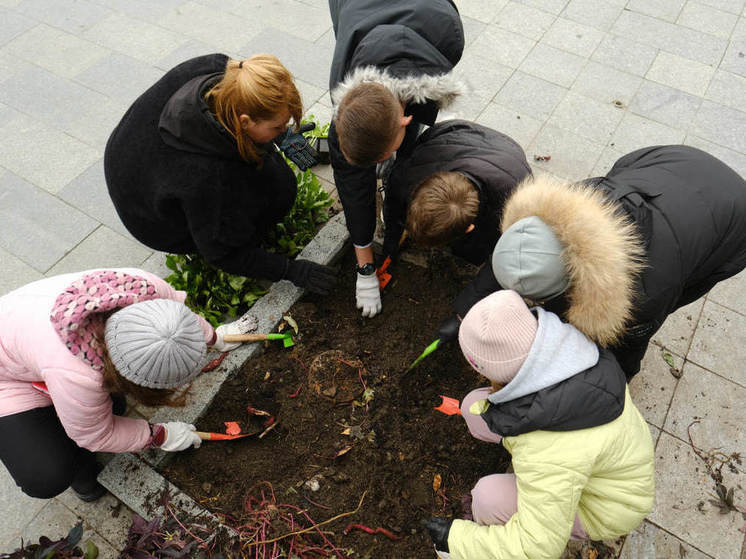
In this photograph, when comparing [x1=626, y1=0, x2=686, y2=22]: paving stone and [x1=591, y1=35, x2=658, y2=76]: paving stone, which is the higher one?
[x1=626, y1=0, x2=686, y2=22]: paving stone

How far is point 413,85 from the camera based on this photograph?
2334 mm

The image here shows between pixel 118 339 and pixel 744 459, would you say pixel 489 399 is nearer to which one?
pixel 118 339

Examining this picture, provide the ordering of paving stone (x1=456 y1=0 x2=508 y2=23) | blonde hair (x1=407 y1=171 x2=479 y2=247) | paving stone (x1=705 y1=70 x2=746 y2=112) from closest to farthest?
blonde hair (x1=407 y1=171 x2=479 y2=247) < paving stone (x1=705 y1=70 x2=746 y2=112) < paving stone (x1=456 y1=0 x2=508 y2=23)

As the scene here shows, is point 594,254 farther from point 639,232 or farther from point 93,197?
point 93,197

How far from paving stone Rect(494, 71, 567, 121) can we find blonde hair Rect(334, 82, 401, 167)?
2.48 metres

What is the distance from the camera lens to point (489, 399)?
1.86 metres

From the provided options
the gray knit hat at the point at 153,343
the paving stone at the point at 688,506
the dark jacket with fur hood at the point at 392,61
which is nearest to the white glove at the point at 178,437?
the gray knit hat at the point at 153,343

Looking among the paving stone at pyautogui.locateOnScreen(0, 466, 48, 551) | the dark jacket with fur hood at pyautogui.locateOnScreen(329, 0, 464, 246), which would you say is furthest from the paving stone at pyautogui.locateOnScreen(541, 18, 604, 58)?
the paving stone at pyautogui.locateOnScreen(0, 466, 48, 551)

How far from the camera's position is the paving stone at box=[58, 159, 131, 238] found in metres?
3.68

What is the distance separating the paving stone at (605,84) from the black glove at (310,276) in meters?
3.11

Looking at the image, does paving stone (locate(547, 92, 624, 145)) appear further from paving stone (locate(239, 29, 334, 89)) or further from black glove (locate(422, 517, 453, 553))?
black glove (locate(422, 517, 453, 553))

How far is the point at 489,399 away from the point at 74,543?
6.35 ft

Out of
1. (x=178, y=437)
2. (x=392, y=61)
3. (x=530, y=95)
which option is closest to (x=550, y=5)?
(x=530, y=95)

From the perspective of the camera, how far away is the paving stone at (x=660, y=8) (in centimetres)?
496
